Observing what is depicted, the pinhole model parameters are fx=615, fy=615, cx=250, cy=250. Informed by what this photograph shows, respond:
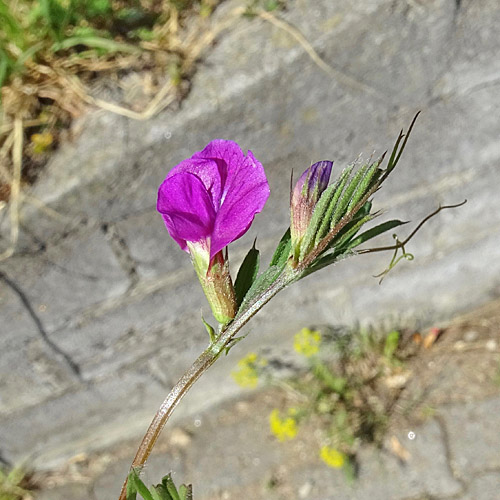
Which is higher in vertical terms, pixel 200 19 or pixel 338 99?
pixel 200 19

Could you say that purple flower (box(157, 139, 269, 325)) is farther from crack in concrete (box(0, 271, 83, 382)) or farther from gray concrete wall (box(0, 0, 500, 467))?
crack in concrete (box(0, 271, 83, 382))

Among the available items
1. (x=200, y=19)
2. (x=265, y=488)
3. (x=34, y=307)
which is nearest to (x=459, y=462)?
(x=265, y=488)

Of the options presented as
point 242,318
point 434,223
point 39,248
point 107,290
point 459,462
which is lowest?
point 459,462

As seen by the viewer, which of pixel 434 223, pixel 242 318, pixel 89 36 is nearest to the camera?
pixel 242 318

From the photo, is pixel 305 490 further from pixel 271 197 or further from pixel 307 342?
pixel 271 197

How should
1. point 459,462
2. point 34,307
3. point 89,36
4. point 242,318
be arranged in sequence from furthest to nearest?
point 459,462 < point 34,307 < point 89,36 < point 242,318

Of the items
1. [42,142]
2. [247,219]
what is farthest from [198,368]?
[42,142]

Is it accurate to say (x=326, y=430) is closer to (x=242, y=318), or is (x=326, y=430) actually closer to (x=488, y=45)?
(x=488, y=45)
